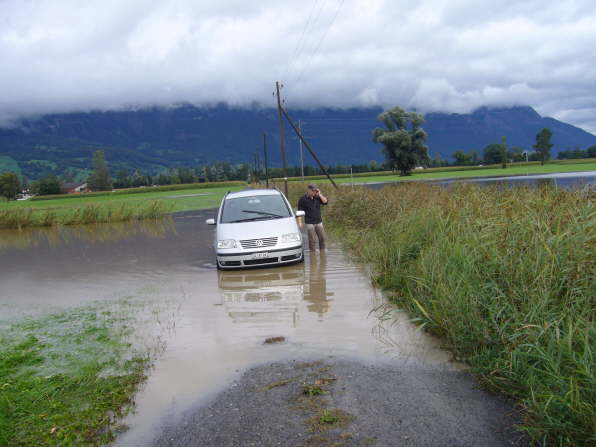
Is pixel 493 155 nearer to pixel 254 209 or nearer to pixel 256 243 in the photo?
pixel 254 209

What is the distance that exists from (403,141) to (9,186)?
3776 inches

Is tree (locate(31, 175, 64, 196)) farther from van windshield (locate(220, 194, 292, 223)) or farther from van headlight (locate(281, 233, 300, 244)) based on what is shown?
van headlight (locate(281, 233, 300, 244))

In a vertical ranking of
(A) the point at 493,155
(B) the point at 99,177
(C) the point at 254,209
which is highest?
(A) the point at 493,155

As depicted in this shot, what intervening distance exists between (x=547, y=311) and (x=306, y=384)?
2.28 metres

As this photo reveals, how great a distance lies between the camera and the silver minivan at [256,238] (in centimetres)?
1060

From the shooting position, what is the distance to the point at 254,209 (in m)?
12.0

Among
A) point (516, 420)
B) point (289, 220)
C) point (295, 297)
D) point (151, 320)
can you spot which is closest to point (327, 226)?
point (289, 220)

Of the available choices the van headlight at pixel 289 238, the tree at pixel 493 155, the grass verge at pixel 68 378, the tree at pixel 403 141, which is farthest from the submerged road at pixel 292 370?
the tree at pixel 493 155

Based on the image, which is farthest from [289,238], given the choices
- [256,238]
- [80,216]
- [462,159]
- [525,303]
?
[462,159]

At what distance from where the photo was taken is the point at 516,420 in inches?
147

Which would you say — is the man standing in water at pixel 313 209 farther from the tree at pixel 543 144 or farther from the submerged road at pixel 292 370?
the tree at pixel 543 144

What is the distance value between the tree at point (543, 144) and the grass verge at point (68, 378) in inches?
5700

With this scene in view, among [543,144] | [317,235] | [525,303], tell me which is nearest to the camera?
[525,303]

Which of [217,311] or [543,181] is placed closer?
[217,311]
